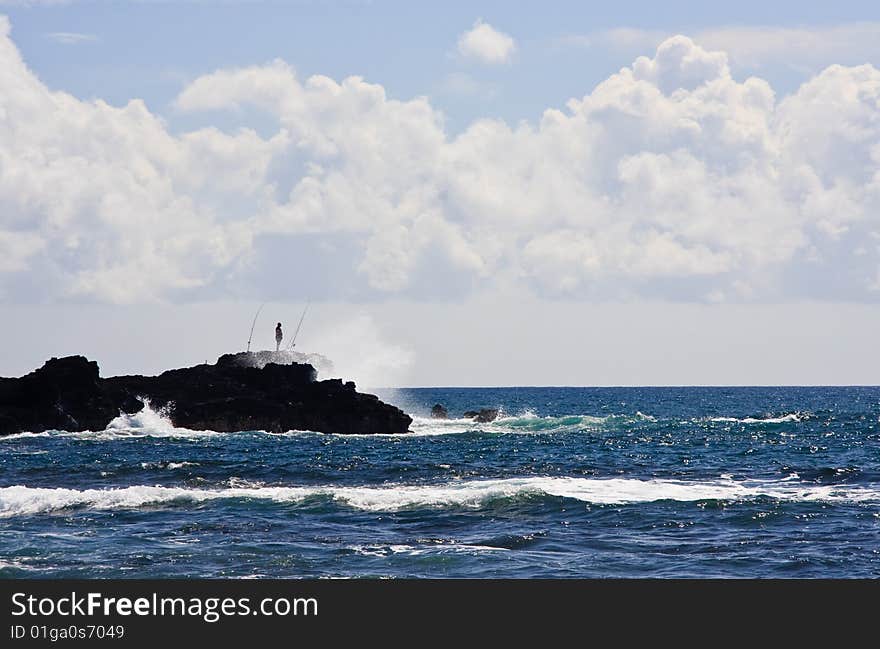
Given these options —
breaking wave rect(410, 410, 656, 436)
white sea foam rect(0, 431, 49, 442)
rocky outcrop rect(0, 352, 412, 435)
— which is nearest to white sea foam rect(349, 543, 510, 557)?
white sea foam rect(0, 431, 49, 442)

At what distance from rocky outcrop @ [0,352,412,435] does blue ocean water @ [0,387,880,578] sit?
1184 cm

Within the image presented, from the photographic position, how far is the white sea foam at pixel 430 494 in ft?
115

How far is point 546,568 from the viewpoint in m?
25.2

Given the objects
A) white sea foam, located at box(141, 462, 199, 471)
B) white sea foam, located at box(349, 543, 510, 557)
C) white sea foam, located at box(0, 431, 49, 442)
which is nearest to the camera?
white sea foam, located at box(349, 543, 510, 557)

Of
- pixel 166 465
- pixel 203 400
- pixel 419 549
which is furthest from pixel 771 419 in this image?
pixel 419 549

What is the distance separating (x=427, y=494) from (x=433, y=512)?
141 inches

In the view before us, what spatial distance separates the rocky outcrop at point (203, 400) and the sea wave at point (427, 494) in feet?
113

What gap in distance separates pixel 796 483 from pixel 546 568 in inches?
845

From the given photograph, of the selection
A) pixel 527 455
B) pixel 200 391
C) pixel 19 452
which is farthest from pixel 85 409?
pixel 527 455

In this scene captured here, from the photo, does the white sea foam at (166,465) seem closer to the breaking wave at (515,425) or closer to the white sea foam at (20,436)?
the white sea foam at (20,436)

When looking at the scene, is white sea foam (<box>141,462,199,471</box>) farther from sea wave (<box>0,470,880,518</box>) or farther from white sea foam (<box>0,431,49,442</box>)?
white sea foam (<box>0,431,49,442</box>)

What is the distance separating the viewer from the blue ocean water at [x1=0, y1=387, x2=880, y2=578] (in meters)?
25.7

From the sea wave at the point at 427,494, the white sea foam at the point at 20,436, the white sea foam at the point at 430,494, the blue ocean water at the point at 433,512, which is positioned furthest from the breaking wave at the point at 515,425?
the sea wave at the point at 427,494
